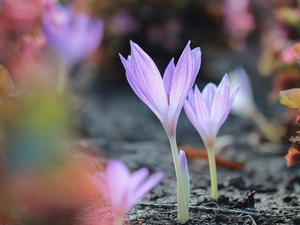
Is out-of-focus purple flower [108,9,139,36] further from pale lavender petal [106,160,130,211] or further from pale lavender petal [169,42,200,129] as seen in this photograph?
pale lavender petal [106,160,130,211]

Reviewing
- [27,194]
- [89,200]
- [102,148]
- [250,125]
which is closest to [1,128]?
[27,194]

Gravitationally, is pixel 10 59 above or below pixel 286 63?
below

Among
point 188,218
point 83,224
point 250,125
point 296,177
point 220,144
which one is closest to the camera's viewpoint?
point 83,224

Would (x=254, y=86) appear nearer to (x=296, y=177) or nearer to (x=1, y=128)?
(x=296, y=177)

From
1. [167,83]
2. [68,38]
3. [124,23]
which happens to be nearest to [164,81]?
[167,83]

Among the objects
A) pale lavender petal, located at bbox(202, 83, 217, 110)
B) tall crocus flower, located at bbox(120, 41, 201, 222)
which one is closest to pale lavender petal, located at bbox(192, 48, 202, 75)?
tall crocus flower, located at bbox(120, 41, 201, 222)

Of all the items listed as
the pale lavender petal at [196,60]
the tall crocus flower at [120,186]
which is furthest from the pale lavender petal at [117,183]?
the pale lavender petal at [196,60]

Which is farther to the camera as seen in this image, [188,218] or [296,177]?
[296,177]

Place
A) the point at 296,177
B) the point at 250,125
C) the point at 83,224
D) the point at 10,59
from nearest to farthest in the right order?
the point at 83,224 → the point at 10,59 → the point at 296,177 → the point at 250,125
